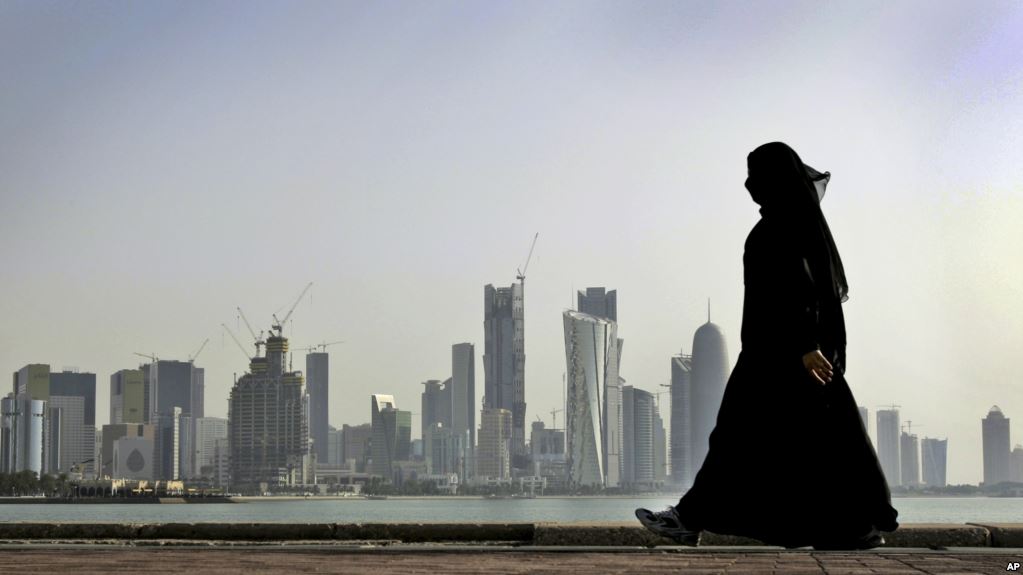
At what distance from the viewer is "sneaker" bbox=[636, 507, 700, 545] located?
8039 millimetres

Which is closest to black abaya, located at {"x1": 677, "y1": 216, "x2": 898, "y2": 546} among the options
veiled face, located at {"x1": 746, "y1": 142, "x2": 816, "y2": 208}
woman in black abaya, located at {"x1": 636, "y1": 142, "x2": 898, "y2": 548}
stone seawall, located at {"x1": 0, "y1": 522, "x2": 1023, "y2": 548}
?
woman in black abaya, located at {"x1": 636, "y1": 142, "x2": 898, "y2": 548}

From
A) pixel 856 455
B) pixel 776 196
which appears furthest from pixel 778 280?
pixel 856 455

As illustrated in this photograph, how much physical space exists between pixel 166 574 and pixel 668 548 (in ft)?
10.9

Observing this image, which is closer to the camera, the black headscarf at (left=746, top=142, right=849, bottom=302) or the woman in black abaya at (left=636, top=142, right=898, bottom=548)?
the woman in black abaya at (left=636, top=142, right=898, bottom=548)

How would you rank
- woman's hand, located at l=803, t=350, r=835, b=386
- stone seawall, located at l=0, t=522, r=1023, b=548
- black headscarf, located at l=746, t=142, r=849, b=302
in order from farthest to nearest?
stone seawall, located at l=0, t=522, r=1023, b=548
black headscarf, located at l=746, t=142, r=849, b=302
woman's hand, located at l=803, t=350, r=835, b=386

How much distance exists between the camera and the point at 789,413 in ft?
25.2

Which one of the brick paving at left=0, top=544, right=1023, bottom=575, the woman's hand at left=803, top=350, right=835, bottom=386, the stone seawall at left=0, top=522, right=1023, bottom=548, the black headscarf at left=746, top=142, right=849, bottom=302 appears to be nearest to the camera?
the brick paving at left=0, top=544, right=1023, bottom=575

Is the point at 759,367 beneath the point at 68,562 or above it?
above

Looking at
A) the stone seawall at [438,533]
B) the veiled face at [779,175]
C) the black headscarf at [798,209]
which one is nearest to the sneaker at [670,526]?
the stone seawall at [438,533]

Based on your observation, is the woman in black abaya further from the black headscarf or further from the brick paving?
the brick paving

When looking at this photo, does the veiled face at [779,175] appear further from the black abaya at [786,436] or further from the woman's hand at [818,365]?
the woman's hand at [818,365]

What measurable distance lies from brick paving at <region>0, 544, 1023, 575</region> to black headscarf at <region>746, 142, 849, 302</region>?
1.55 metres

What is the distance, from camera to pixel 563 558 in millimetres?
8414

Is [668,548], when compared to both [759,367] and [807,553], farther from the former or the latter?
[759,367]
